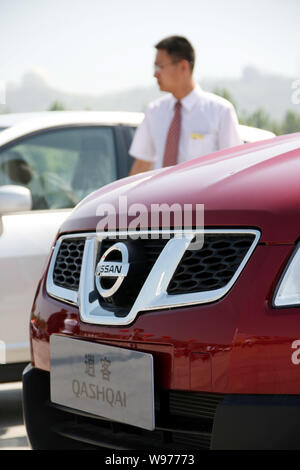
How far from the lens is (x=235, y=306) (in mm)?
1983

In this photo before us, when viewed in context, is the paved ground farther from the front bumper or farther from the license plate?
the license plate

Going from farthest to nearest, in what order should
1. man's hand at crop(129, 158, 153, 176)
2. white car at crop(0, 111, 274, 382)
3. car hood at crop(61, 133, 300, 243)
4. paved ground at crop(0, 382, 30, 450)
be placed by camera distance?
man's hand at crop(129, 158, 153, 176)
white car at crop(0, 111, 274, 382)
paved ground at crop(0, 382, 30, 450)
car hood at crop(61, 133, 300, 243)

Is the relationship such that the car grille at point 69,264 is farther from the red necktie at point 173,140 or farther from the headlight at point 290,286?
the red necktie at point 173,140

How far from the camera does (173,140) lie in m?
4.38

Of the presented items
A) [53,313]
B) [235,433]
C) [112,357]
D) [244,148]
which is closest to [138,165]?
[244,148]

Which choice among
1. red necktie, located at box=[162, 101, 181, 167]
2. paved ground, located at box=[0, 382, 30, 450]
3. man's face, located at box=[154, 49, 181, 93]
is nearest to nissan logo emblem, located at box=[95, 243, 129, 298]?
paved ground, located at box=[0, 382, 30, 450]

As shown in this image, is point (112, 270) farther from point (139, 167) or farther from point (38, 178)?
point (38, 178)

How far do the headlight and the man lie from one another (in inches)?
94.0

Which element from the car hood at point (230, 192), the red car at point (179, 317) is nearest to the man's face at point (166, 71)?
the car hood at point (230, 192)

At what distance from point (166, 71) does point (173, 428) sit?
112 inches

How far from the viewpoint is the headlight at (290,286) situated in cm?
193

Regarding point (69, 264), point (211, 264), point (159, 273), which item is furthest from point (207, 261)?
point (69, 264)

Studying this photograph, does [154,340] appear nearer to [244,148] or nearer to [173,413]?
[173,413]

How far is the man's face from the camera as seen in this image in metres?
4.58
